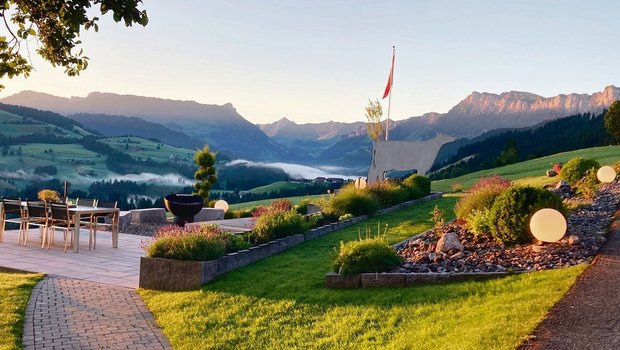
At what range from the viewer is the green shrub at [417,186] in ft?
57.5

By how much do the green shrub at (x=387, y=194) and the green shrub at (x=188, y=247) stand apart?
305 inches

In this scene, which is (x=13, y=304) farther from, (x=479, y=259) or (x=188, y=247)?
(x=479, y=259)

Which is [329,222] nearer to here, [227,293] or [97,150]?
[227,293]

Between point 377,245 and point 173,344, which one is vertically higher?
point 377,245

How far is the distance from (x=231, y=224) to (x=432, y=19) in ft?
33.3

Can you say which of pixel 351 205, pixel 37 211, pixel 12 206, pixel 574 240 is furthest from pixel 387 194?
pixel 12 206

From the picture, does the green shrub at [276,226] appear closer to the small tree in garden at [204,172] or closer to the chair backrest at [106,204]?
the chair backrest at [106,204]

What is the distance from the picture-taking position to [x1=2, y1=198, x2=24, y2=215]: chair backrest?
434 inches

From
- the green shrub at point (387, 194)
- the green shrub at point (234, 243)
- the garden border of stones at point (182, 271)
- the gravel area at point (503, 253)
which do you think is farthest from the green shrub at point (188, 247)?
the green shrub at point (387, 194)

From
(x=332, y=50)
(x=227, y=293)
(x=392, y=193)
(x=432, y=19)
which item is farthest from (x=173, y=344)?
(x=332, y=50)

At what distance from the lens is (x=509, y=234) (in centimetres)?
755

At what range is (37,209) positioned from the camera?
34.9 feet

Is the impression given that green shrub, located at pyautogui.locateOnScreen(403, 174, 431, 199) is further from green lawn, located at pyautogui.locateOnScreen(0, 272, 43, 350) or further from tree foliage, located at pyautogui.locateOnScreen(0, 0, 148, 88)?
tree foliage, located at pyautogui.locateOnScreen(0, 0, 148, 88)

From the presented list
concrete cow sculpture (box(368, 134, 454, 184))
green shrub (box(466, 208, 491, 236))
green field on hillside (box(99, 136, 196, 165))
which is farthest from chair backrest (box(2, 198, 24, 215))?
green field on hillside (box(99, 136, 196, 165))
